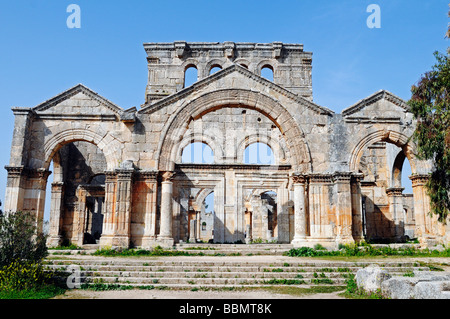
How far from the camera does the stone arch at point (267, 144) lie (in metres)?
25.5

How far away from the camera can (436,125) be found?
14305 mm

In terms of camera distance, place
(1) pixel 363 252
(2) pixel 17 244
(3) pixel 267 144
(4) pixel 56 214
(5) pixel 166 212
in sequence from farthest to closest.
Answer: (3) pixel 267 144 < (4) pixel 56 214 < (5) pixel 166 212 < (1) pixel 363 252 < (2) pixel 17 244

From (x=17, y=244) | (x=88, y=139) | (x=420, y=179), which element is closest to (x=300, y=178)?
(x=420, y=179)

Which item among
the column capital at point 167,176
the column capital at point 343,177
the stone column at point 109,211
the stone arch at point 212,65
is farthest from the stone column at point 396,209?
the stone column at point 109,211

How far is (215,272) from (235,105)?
360 inches

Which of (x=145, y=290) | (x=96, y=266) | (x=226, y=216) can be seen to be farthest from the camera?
(x=226, y=216)

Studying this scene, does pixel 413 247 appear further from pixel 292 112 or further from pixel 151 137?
pixel 151 137

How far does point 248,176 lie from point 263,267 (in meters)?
12.0

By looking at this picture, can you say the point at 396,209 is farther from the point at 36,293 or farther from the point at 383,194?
the point at 36,293

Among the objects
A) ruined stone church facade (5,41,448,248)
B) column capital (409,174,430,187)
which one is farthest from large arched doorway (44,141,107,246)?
column capital (409,174,430,187)

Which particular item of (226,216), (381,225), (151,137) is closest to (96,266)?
(151,137)

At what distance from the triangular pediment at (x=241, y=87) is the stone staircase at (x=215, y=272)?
7.78m

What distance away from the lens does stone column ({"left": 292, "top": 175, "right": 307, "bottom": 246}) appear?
55.7ft

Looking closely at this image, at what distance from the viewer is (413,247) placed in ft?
54.3
